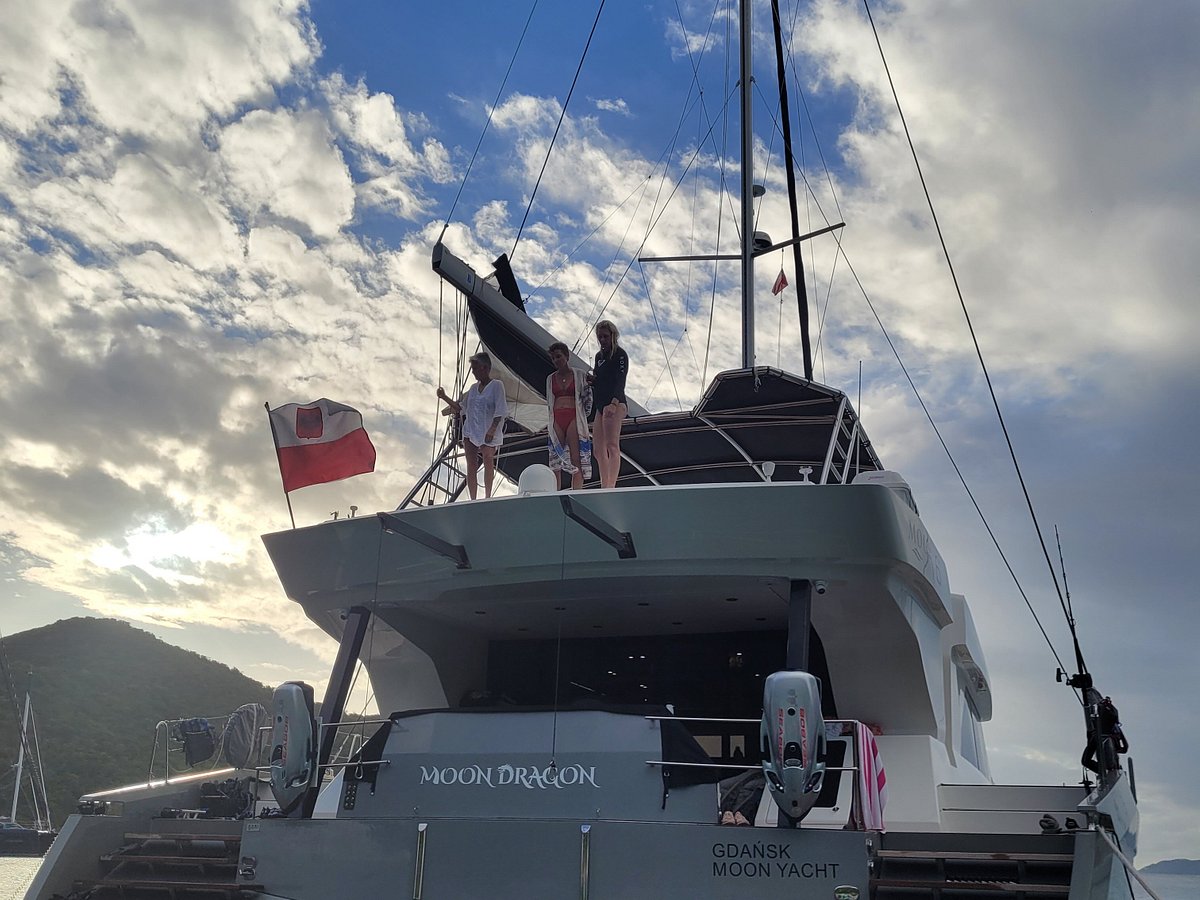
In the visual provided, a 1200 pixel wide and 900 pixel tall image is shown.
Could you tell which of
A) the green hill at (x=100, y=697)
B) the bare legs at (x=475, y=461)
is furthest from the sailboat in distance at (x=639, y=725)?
the green hill at (x=100, y=697)

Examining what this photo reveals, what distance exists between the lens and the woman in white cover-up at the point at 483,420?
10086 millimetres

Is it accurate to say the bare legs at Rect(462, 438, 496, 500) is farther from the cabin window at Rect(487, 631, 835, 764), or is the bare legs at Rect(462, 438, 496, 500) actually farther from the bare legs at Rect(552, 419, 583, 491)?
the cabin window at Rect(487, 631, 835, 764)

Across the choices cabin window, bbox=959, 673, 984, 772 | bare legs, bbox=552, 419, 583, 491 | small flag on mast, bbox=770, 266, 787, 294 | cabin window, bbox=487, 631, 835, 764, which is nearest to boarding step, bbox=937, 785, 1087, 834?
cabin window, bbox=487, 631, 835, 764

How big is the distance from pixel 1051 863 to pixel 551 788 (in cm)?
333

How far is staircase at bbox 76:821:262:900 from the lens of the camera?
7598 millimetres

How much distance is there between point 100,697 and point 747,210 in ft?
229

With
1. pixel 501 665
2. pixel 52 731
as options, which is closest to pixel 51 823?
pixel 52 731

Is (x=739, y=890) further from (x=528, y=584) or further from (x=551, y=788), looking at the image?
(x=528, y=584)

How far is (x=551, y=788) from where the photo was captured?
7.38 meters

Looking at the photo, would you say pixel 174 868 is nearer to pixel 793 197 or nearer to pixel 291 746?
pixel 291 746

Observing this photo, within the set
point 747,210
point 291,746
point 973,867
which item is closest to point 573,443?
point 291,746

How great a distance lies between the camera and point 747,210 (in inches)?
578

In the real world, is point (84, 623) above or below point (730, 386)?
above

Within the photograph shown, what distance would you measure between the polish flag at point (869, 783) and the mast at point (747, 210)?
746cm
